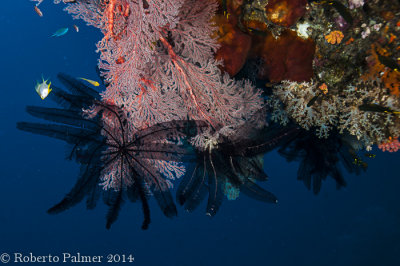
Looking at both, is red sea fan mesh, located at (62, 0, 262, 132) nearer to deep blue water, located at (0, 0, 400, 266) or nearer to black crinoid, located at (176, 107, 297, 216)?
black crinoid, located at (176, 107, 297, 216)

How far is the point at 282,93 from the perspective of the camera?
394 centimetres

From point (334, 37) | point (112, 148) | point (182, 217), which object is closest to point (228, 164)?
point (112, 148)

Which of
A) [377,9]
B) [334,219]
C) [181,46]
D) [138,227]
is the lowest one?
[334,219]

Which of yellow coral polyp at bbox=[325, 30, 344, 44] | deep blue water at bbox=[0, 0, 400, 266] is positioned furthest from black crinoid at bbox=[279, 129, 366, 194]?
deep blue water at bbox=[0, 0, 400, 266]

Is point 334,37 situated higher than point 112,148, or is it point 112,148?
point 334,37

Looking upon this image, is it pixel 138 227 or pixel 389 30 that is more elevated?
pixel 138 227

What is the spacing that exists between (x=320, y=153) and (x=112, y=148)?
14.5 feet

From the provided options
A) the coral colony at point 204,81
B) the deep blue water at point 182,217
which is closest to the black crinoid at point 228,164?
the coral colony at point 204,81

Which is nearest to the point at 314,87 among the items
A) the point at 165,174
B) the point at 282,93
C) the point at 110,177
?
the point at 282,93

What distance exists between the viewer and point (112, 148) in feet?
10.8

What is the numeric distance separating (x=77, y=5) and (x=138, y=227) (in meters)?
22.5

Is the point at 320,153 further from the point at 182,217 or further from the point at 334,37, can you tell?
the point at 182,217

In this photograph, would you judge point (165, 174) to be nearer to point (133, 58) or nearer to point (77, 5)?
point (133, 58)

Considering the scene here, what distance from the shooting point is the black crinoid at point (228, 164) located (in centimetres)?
399
